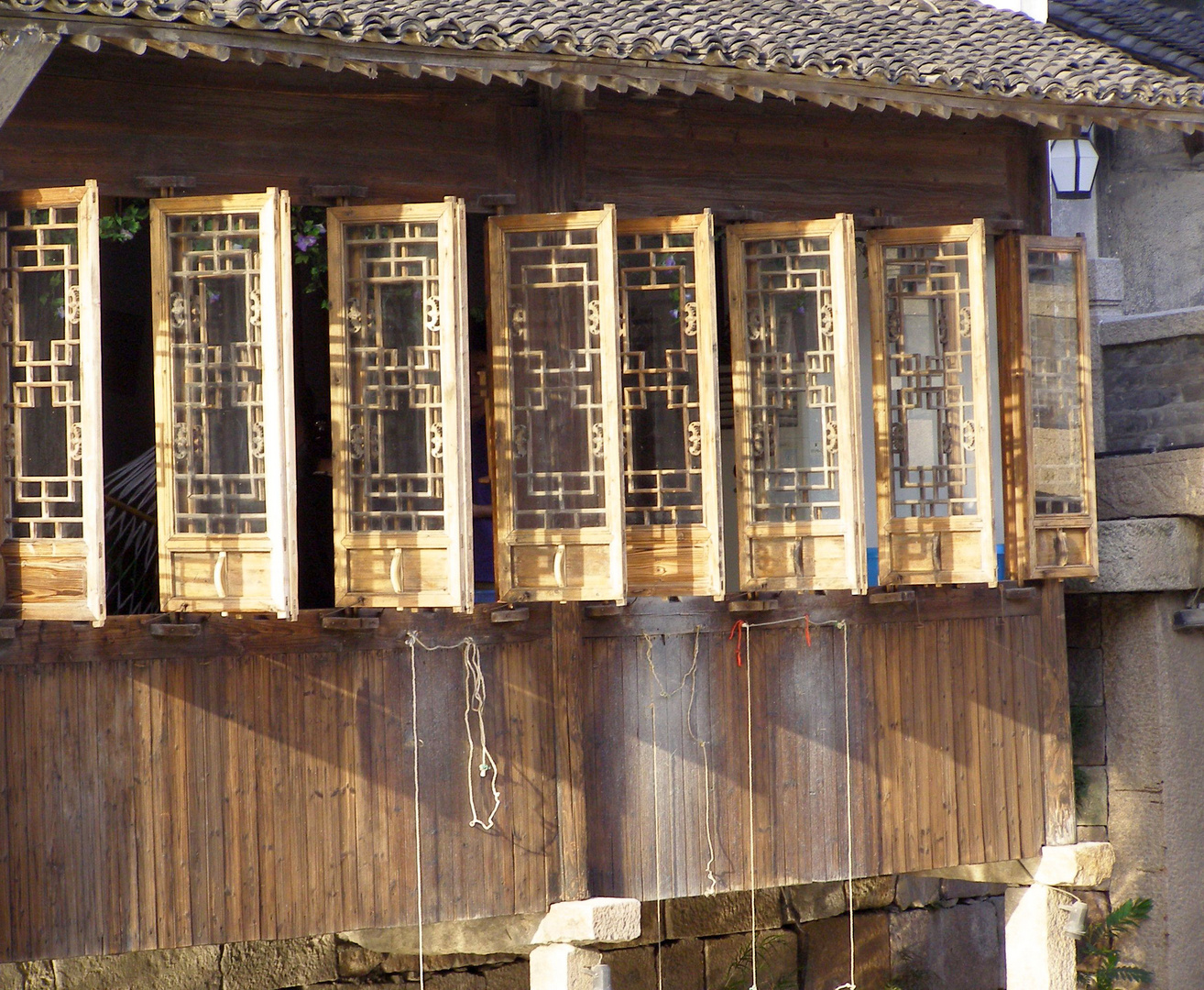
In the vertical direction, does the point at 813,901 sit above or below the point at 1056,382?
below

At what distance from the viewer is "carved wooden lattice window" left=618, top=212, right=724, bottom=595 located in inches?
289

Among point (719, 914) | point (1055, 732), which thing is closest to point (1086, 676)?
point (1055, 732)

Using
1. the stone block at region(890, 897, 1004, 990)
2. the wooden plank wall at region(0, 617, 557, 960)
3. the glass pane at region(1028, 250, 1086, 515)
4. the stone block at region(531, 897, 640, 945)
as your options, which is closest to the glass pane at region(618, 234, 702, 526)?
the wooden plank wall at region(0, 617, 557, 960)

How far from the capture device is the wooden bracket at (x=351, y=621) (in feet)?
23.4

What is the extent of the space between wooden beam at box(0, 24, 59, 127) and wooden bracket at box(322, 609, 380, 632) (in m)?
2.39

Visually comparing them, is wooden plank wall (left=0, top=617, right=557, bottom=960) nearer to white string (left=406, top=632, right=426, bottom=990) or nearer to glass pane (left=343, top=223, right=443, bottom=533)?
white string (left=406, top=632, right=426, bottom=990)

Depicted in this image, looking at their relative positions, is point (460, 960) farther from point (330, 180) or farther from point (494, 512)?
point (330, 180)

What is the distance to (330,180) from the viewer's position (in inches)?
285

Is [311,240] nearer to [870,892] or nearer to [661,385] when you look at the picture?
[661,385]

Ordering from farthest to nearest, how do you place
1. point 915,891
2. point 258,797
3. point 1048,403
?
1. point 915,891
2. point 1048,403
3. point 258,797

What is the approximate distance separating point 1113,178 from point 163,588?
325 inches

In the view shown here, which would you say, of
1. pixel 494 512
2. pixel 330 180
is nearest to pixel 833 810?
pixel 494 512

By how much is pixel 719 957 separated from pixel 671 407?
5331 millimetres

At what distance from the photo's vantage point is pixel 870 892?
11.8 meters
